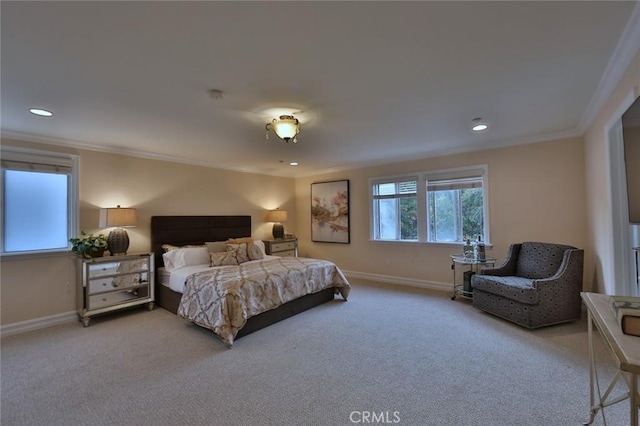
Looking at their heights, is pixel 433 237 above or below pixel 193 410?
above

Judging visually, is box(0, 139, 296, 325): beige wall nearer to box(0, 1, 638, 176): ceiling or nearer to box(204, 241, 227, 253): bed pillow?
box(0, 1, 638, 176): ceiling

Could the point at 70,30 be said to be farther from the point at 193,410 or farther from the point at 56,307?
the point at 56,307

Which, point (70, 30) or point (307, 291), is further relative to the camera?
point (307, 291)

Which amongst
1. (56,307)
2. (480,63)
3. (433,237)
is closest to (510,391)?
(480,63)

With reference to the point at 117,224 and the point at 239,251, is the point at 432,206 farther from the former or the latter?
the point at 117,224

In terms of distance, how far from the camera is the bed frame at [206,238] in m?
3.53

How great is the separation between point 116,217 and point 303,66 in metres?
3.47

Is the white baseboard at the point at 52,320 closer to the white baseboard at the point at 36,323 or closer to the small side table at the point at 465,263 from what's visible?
the white baseboard at the point at 36,323

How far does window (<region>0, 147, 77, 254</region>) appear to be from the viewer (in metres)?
3.42

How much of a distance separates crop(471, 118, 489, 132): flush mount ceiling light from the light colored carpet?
243 cm

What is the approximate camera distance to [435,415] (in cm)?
186

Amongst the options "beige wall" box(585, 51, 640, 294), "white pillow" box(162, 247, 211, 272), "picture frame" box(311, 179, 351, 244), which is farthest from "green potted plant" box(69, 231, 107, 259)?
"beige wall" box(585, 51, 640, 294)

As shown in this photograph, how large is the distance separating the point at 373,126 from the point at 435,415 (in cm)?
289

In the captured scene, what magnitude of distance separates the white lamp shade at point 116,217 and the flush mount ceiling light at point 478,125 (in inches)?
187
